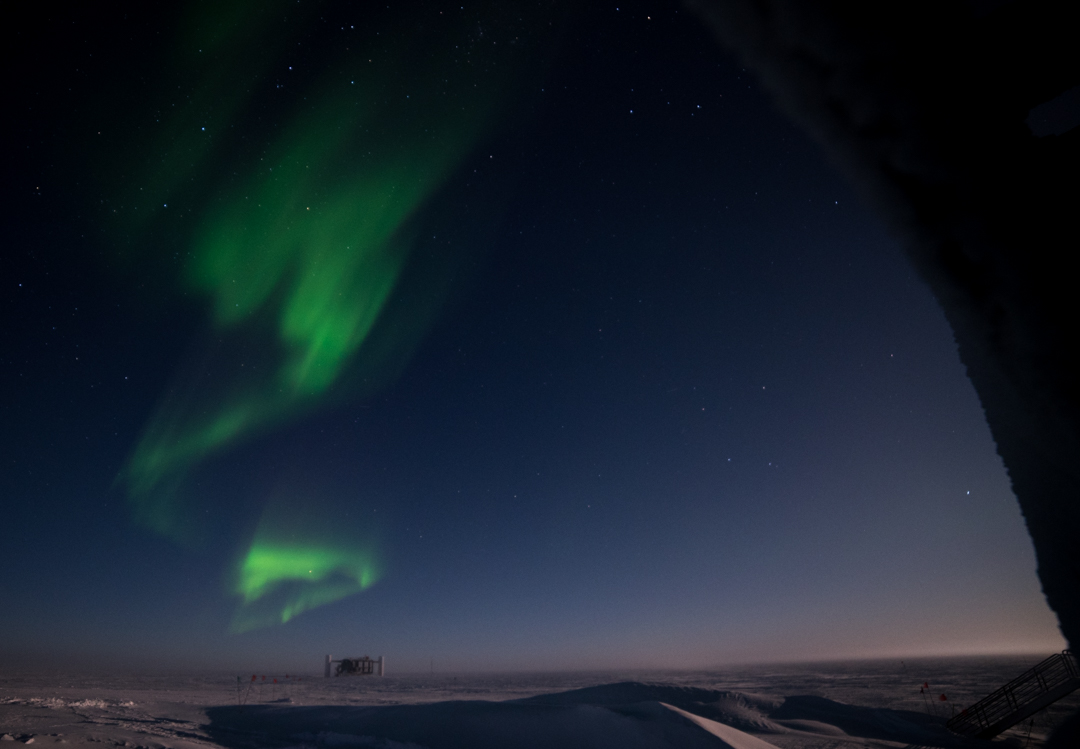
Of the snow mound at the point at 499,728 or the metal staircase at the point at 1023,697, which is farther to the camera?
the metal staircase at the point at 1023,697

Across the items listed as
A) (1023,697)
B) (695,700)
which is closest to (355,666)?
(695,700)

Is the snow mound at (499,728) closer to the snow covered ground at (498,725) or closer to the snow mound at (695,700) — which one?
the snow covered ground at (498,725)

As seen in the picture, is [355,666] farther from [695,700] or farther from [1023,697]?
[1023,697]

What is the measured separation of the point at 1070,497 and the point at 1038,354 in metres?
0.65

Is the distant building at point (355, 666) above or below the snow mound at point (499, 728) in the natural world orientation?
below

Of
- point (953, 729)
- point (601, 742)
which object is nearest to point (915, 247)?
point (601, 742)

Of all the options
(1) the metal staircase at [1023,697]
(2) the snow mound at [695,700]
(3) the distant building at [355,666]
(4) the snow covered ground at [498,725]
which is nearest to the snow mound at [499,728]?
(4) the snow covered ground at [498,725]

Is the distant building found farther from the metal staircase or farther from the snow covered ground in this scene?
the metal staircase

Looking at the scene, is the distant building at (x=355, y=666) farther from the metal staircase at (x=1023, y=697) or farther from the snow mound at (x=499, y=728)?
the metal staircase at (x=1023, y=697)

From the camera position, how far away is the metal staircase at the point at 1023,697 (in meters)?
14.3

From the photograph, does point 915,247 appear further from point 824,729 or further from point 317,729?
point 824,729

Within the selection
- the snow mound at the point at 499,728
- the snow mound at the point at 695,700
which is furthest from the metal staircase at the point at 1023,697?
the snow mound at the point at 499,728

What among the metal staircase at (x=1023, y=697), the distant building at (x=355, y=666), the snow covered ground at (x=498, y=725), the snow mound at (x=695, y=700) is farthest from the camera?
the distant building at (x=355, y=666)

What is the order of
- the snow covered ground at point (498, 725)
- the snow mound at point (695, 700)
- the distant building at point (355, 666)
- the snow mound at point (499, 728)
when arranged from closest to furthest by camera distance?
the snow mound at point (499, 728), the snow covered ground at point (498, 725), the snow mound at point (695, 700), the distant building at point (355, 666)
